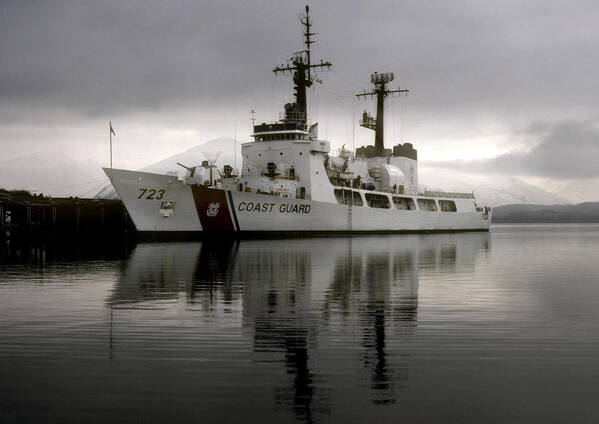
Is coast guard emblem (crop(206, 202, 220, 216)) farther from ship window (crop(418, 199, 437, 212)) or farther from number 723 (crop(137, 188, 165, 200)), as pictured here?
ship window (crop(418, 199, 437, 212))

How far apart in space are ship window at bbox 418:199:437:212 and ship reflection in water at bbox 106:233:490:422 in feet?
135

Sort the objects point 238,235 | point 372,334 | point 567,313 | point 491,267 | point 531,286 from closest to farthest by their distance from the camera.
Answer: point 372,334 → point 567,313 → point 531,286 → point 491,267 → point 238,235

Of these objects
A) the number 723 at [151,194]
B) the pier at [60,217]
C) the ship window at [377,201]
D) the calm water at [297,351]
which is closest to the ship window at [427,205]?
the ship window at [377,201]

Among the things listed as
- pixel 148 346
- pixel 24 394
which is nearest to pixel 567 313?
pixel 148 346

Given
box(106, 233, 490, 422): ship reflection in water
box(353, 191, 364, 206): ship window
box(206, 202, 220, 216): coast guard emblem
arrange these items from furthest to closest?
box(353, 191, 364, 206): ship window, box(206, 202, 220, 216): coast guard emblem, box(106, 233, 490, 422): ship reflection in water

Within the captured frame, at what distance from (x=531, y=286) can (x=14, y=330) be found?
1179 centimetres

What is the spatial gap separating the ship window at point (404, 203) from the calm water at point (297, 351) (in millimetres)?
41218

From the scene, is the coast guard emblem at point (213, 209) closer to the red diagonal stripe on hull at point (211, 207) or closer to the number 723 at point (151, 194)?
the red diagonal stripe on hull at point (211, 207)

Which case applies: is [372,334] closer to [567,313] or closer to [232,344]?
[232,344]

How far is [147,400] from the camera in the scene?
202 inches

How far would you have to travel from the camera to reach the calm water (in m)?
4.99

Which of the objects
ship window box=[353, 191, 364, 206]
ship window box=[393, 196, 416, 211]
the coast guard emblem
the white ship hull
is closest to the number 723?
the white ship hull

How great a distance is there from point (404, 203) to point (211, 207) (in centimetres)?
2514

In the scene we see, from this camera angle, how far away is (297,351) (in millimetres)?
6934
